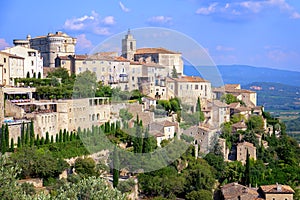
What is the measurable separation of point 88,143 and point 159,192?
318 centimetres

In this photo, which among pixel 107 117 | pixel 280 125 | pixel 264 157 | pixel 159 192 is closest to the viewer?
pixel 159 192

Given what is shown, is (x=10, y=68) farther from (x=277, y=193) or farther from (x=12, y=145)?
(x=277, y=193)

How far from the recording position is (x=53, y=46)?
106 feet

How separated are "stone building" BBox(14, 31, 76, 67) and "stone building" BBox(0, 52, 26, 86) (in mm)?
5807

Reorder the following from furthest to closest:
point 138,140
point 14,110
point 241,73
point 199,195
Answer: point 241,73 < point 14,110 < point 138,140 < point 199,195

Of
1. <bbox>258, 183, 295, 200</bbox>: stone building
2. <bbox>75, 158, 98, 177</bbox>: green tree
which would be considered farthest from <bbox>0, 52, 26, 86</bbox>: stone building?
<bbox>258, 183, 295, 200</bbox>: stone building

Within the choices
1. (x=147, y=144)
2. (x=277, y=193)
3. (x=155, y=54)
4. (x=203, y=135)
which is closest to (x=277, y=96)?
(x=155, y=54)

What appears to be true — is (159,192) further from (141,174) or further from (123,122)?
(123,122)

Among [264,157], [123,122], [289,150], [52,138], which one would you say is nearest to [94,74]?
[123,122]

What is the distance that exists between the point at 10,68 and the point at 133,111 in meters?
8.18

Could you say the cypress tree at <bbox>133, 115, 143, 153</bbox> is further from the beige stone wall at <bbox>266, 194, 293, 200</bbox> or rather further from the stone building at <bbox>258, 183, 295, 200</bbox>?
the beige stone wall at <bbox>266, 194, 293, 200</bbox>

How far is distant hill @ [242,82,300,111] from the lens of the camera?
7175 cm

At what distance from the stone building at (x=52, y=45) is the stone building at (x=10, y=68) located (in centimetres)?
581

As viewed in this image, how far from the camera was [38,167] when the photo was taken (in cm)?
1605
